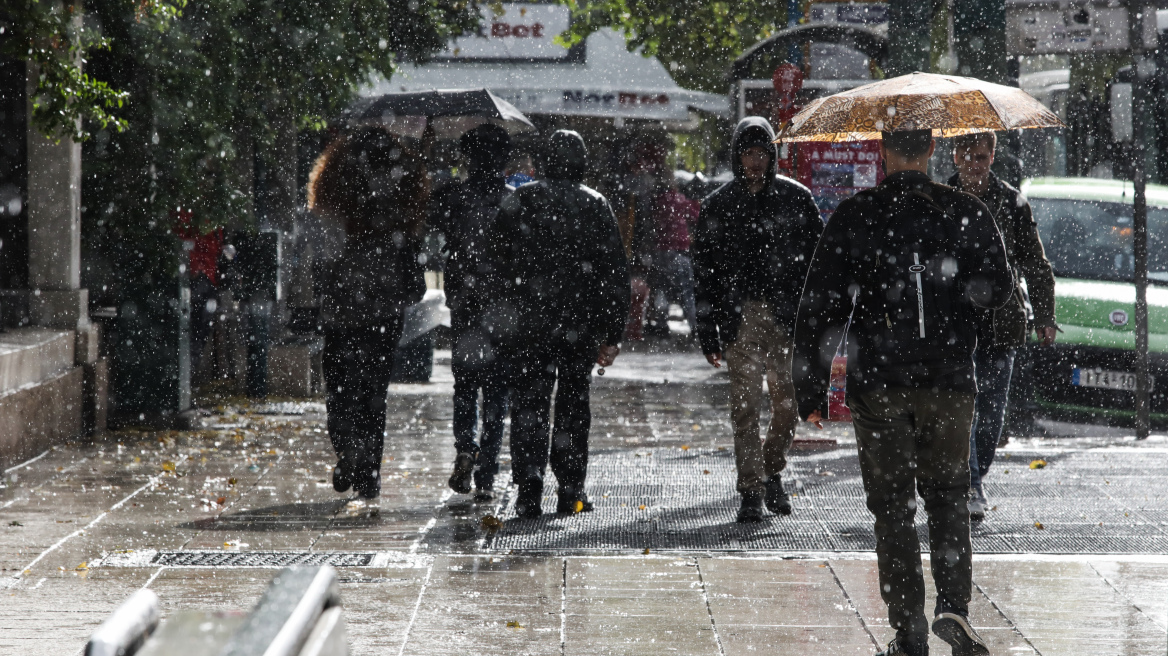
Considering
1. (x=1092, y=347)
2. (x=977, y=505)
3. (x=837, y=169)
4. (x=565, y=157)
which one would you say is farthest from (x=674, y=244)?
(x=977, y=505)

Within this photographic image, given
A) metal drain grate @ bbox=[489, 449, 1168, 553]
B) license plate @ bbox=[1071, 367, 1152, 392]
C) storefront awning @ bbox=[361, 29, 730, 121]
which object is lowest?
metal drain grate @ bbox=[489, 449, 1168, 553]

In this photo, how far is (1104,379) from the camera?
1084cm

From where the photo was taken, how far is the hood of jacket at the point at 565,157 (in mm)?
6984

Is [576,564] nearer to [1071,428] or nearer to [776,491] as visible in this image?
[776,491]

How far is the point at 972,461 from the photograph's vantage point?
7.04m

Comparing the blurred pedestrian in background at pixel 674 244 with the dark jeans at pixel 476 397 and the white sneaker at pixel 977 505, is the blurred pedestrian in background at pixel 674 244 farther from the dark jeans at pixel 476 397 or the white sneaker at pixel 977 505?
the white sneaker at pixel 977 505

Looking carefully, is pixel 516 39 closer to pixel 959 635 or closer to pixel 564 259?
pixel 564 259

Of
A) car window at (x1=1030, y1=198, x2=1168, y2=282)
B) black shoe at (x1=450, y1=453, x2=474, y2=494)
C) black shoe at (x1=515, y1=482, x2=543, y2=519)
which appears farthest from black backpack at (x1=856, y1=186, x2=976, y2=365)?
car window at (x1=1030, y1=198, x2=1168, y2=282)

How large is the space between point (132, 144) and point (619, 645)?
6.76 meters

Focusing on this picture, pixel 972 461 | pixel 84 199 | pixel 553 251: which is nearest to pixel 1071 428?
pixel 972 461

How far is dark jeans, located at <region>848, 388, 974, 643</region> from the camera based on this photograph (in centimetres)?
460

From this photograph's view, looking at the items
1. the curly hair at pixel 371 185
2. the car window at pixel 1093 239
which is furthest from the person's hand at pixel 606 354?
the car window at pixel 1093 239

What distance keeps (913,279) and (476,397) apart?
11.8 feet

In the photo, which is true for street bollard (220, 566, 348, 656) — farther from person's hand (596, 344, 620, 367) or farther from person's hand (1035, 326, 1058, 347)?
person's hand (1035, 326, 1058, 347)
